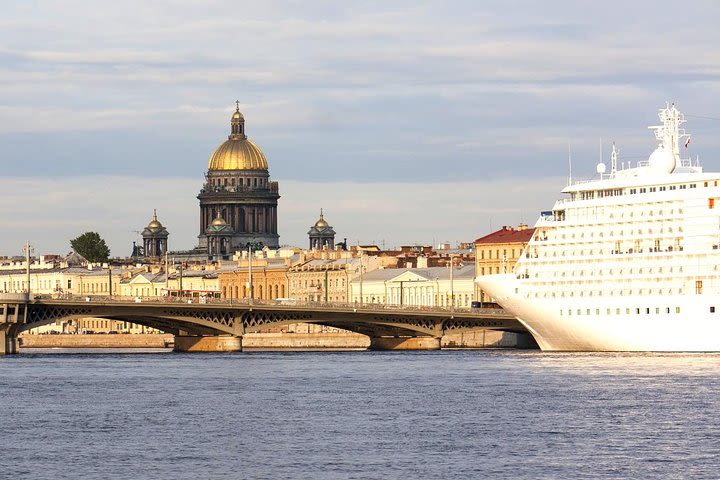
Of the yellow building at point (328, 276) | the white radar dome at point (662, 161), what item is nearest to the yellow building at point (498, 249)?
the yellow building at point (328, 276)

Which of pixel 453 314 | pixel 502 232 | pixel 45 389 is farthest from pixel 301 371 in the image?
pixel 502 232

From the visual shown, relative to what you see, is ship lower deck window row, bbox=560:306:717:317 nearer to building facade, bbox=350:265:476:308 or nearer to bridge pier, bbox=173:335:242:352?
bridge pier, bbox=173:335:242:352

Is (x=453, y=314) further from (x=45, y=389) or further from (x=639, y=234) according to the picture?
(x=45, y=389)

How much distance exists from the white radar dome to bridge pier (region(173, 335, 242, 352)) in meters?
26.5

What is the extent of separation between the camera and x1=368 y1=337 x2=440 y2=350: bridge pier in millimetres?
120431

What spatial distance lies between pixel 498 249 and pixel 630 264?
54990mm

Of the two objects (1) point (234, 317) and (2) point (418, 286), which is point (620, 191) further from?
(2) point (418, 286)

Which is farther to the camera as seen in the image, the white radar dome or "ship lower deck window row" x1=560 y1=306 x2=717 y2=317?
the white radar dome

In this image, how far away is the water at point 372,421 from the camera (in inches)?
1853

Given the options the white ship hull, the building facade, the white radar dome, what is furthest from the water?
the building facade

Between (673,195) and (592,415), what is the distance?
3840cm

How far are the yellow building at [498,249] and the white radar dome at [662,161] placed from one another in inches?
1952

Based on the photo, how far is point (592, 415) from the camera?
193 ft

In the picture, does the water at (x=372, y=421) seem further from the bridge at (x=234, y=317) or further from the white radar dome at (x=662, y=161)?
the bridge at (x=234, y=317)
